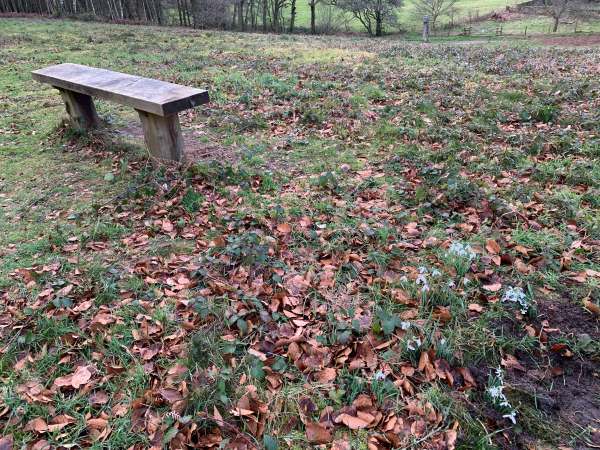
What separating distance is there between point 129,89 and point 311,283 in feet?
10.0

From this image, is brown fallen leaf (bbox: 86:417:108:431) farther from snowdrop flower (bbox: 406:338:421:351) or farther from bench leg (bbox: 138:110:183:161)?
bench leg (bbox: 138:110:183:161)

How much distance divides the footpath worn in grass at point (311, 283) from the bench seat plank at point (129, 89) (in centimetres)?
63

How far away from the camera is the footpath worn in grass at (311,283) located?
6.97 feet

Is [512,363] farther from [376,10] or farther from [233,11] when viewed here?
[376,10]

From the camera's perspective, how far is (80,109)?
218 inches

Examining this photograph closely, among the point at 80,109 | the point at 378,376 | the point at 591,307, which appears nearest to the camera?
the point at 378,376

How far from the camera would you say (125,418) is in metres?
2.15

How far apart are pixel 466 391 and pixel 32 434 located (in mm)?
2119

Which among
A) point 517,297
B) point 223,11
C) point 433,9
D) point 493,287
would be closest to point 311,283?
point 493,287

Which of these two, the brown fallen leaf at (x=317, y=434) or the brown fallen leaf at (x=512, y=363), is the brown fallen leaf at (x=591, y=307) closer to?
the brown fallen leaf at (x=512, y=363)

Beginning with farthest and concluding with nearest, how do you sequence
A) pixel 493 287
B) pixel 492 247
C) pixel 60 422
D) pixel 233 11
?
pixel 233 11, pixel 492 247, pixel 493 287, pixel 60 422

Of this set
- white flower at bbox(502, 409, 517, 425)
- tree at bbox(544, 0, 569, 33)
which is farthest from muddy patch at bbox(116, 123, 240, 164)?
tree at bbox(544, 0, 569, 33)

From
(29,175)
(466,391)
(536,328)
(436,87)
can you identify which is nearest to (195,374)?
(466,391)

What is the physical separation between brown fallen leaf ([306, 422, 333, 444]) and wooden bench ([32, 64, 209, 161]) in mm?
3095
